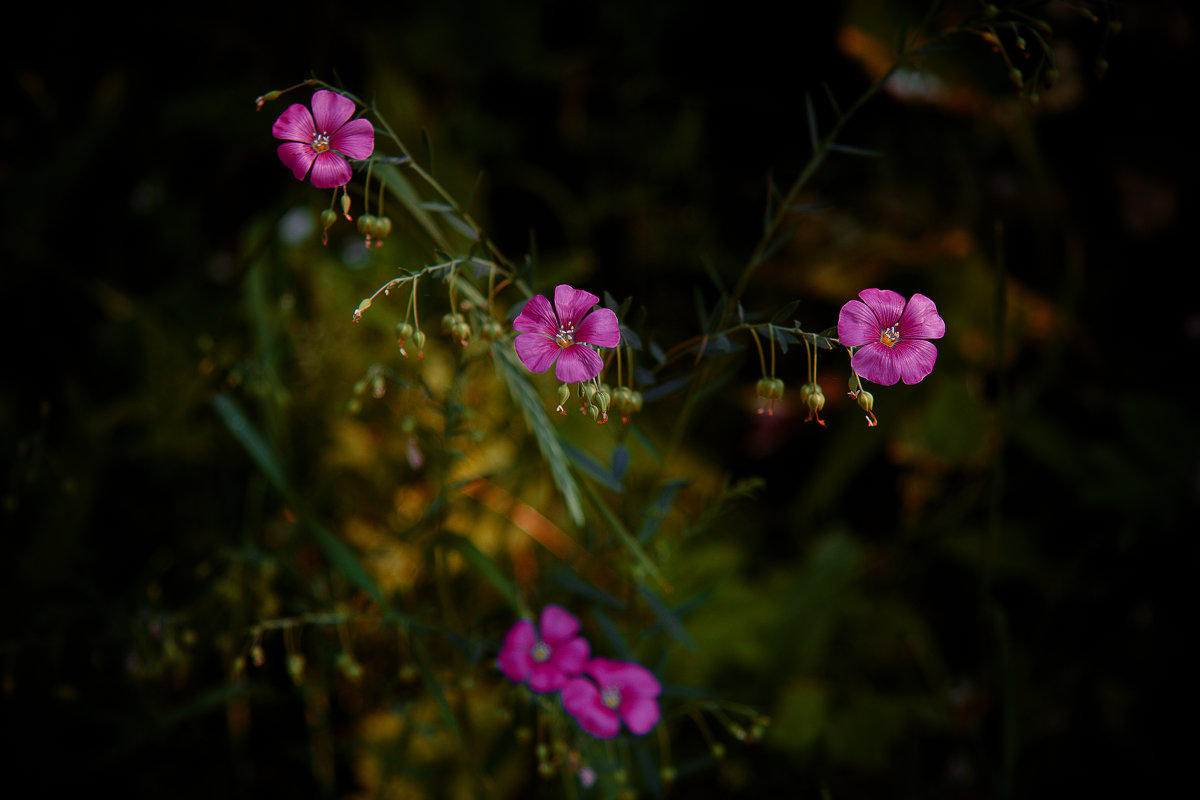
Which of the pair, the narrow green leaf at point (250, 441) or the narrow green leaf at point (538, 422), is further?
the narrow green leaf at point (250, 441)

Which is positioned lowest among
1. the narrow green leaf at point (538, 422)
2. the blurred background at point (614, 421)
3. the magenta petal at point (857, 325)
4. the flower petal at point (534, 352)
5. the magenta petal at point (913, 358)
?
the blurred background at point (614, 421)

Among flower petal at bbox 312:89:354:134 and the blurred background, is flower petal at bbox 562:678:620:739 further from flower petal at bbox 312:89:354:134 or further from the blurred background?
flower petal at bbox 312:89:354:134

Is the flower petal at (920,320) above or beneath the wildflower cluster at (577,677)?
above

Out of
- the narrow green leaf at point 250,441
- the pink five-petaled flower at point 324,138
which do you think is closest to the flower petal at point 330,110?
the pink five-petaled flower at point 324,138

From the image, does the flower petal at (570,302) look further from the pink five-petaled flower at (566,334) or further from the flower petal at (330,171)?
the flower petal at (330,171)

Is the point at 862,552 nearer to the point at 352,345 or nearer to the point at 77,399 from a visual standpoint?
the point at 352,345

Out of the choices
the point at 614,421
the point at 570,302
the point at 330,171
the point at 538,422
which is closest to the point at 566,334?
the point at 570,302

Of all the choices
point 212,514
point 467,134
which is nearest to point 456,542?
point 212,514
